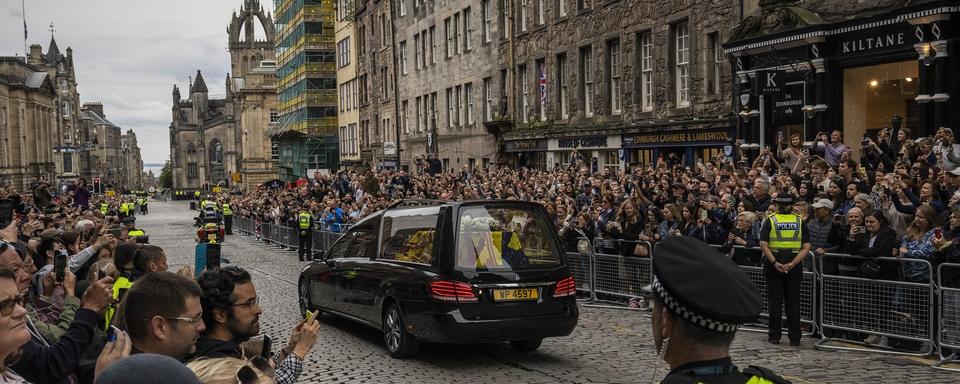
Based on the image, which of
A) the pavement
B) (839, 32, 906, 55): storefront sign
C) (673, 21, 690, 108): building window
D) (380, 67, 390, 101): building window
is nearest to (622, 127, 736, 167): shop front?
(673, 21, 690, 108): building window

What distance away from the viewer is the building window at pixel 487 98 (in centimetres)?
3931

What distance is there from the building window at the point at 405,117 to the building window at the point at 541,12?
17.3 metres

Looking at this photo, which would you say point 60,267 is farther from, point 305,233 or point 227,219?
point 227,219

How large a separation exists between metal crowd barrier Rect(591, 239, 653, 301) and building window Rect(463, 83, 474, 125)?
86.5 feet

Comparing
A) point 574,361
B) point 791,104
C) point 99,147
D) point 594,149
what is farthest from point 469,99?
point 99,147

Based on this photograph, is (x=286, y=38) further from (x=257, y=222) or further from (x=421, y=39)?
(x=257, y=222)

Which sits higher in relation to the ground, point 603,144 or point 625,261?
point 603,144

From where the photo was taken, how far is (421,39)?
4775cm

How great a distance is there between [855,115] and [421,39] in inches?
1195

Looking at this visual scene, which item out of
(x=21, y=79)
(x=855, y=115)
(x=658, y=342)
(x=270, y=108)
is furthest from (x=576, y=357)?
(x=270, y=108)

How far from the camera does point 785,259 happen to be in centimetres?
1077

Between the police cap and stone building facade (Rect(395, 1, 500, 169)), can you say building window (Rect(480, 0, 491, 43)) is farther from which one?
the police cap

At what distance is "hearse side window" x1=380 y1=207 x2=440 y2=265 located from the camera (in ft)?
35.2

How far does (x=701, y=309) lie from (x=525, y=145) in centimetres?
3233
